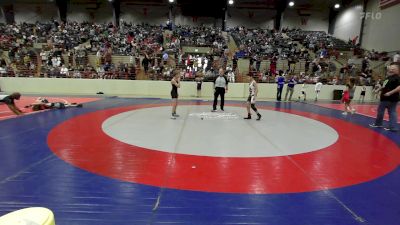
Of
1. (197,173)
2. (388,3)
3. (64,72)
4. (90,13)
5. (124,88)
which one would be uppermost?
(90,13)

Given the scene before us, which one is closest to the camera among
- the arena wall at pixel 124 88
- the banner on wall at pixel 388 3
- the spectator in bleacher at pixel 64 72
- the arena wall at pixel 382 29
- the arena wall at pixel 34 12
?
the arena wall at pixel 124 88

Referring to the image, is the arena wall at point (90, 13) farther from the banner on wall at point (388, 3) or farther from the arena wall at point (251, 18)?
the banner on wall at point (388, 3)


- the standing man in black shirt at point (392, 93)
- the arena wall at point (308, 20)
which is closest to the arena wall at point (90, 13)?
the arena wall at point (308, 20)

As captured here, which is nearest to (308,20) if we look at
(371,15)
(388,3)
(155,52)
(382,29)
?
(371,15)

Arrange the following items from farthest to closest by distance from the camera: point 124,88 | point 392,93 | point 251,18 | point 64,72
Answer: point 251,18 < point 64,72 < point 124,88 < point 392,93

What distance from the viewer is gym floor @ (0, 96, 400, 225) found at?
3043 mm

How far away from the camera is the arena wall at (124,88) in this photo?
16297 millimetres

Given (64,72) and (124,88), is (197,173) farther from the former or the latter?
(64,72)

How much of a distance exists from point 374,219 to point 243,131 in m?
4.19

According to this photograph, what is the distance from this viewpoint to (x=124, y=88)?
16.8 meters

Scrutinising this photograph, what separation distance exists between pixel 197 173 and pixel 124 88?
13.7m

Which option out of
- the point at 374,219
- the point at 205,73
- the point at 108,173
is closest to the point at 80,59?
the point at 205,73

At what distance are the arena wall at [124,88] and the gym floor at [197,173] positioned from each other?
9.31 metres

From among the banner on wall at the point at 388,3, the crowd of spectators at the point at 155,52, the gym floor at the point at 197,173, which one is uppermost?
the banner on wall at the point at 388,3
